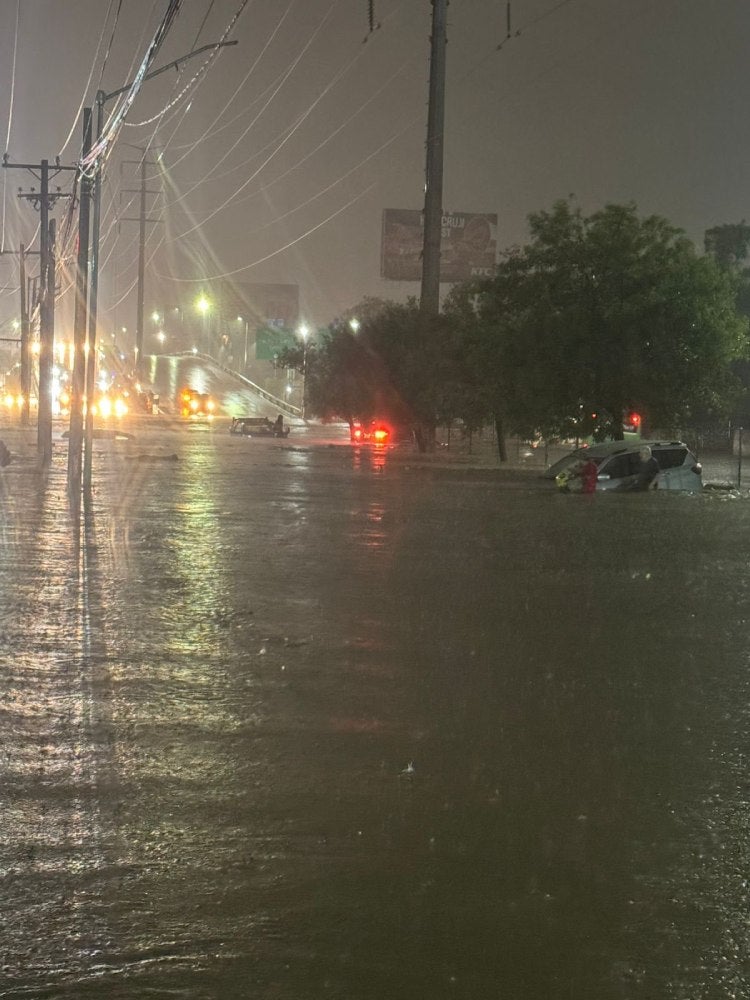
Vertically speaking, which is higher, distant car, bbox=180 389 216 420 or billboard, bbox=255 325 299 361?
billboard, bbox=255 325 299 361

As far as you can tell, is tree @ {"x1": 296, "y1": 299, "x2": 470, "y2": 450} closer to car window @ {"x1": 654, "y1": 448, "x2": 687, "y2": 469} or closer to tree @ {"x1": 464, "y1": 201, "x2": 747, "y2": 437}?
tree @ {"x1": 464, "y1": 201, "x2": 747, "y2": 437}

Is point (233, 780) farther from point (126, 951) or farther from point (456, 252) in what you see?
point (456, 252)

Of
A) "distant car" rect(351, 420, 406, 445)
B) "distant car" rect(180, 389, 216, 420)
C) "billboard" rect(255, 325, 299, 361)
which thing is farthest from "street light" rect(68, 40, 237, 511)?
"billboard" rect(255, 325, 299, 361)

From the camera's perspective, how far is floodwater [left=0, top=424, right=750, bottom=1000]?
439 centimetres

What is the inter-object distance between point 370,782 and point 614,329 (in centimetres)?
3305

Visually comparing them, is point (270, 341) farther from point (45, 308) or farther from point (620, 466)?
point (620, 466)

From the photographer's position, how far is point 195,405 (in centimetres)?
10031

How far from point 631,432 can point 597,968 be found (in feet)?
192

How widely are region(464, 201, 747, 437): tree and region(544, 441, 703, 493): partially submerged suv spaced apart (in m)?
5.57

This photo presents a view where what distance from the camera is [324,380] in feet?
222

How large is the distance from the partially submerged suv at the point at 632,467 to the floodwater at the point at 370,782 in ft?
54.2

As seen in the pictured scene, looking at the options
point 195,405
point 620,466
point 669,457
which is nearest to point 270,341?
point 195,405

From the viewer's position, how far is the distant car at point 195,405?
9906 cm

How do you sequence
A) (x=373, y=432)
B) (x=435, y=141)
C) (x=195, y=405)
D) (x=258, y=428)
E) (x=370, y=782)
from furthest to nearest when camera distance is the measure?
1. (x=195, y=405)
2. (x=258, y=428)
3. (x=373, y=432)
4. (x=435, y=141)
5. (x=370, y=782)
